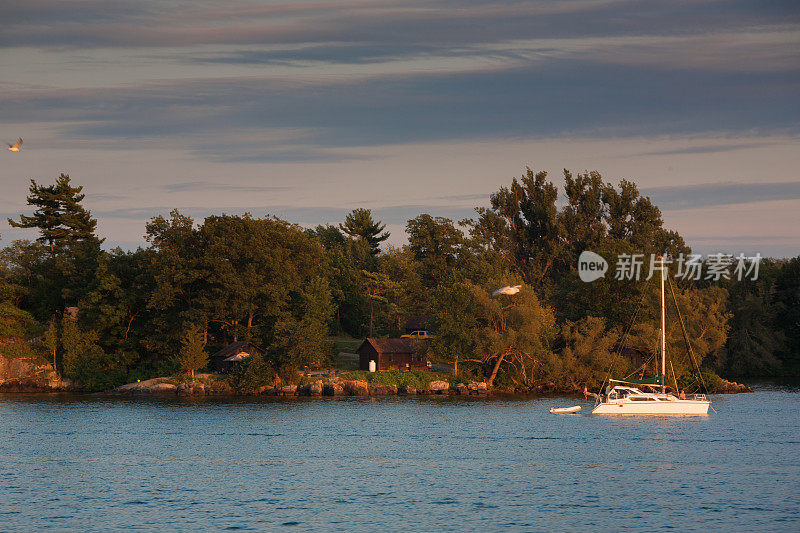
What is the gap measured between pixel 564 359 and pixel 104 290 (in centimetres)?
5014

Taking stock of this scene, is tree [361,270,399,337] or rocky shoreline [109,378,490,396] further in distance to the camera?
tree [361,270,399,337]

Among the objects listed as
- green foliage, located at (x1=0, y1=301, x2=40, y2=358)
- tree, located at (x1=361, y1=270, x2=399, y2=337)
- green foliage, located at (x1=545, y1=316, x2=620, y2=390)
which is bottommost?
green foliage, located at (x1=545, y1=316, x2=620, y2=390)

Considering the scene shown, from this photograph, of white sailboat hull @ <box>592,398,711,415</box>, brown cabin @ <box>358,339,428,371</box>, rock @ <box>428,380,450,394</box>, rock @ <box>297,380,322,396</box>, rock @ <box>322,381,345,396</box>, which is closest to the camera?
white sailboat hull @ <box>592,398,711,415</box>

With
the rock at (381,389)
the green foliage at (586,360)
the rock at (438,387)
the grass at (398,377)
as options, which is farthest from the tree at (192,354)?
the green foliage at (586,360)

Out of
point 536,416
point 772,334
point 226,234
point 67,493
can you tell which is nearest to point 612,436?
point 536,416

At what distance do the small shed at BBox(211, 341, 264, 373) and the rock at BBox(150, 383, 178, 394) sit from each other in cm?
564

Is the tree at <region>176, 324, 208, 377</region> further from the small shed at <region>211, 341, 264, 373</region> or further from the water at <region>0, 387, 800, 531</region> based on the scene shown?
the water at <region>0, 387, 800, 531</region>

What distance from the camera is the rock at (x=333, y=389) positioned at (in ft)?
275

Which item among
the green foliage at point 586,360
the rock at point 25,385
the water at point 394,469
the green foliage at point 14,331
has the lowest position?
the water at point 394,469

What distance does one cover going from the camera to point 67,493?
37344mm

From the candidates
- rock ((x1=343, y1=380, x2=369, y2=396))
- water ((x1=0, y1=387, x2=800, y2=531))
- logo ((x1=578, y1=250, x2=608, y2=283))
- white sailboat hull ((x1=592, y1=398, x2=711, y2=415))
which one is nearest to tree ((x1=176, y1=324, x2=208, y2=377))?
rock ((x1=343, y1=380, x2=369, y2=396))

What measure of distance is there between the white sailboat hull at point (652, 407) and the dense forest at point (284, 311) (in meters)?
13.0

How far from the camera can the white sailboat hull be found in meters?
65.9

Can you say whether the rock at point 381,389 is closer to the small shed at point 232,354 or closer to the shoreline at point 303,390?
the shoreline at point 303,390
